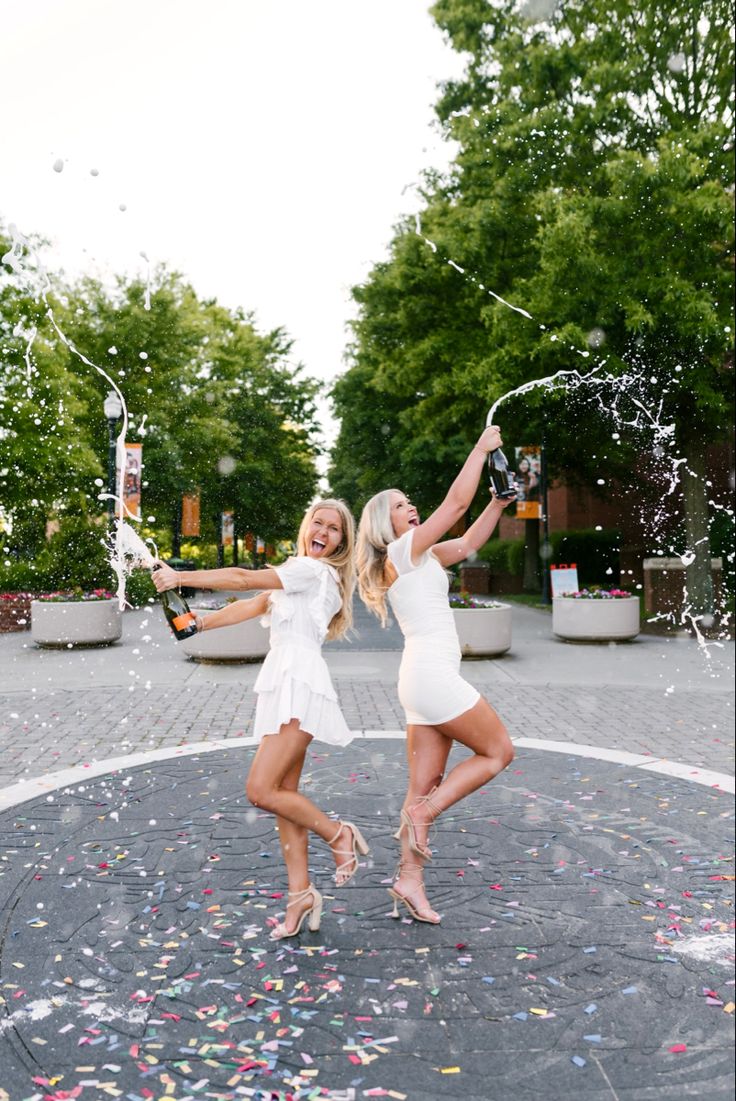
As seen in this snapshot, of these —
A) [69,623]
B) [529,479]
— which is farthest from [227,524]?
[69,623]

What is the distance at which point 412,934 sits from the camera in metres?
4.14

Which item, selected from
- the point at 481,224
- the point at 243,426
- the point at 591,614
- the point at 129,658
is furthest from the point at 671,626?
the point at 243,426

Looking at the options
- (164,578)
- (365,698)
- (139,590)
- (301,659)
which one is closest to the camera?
(164,578)

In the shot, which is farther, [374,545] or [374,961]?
[374,545]

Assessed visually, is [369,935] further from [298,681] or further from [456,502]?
[456,502]

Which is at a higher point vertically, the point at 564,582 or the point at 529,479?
the point at 529,479

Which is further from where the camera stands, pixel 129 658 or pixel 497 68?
pixel 497 68

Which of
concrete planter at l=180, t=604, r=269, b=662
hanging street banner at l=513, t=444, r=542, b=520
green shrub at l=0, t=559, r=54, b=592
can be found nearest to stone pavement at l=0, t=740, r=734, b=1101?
concrete planter at l=180, t=604, r=269, b=662

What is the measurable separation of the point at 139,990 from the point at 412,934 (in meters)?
1.19

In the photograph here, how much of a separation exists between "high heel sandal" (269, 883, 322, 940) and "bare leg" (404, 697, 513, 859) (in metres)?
0.52

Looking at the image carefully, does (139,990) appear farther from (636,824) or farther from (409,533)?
(636,824)

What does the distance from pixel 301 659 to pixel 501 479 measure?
122 cm

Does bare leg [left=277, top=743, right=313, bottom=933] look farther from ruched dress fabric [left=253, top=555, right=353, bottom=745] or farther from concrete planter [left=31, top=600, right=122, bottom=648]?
concrete planter [left=31, top=600, right=122, bottom=648]

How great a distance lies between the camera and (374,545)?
433 cm
